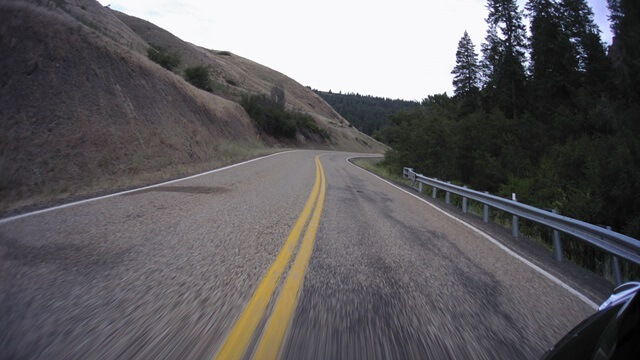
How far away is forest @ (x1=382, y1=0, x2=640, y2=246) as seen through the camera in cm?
1350

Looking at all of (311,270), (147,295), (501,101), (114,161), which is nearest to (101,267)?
(147,295)

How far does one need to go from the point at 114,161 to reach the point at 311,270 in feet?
42.4

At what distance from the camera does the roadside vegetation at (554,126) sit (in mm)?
13156

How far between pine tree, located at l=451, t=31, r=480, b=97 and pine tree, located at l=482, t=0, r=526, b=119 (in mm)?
7990

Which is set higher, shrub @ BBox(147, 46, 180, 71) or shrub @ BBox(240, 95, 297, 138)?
shrub @ BBox(147, 46, 180, 71)

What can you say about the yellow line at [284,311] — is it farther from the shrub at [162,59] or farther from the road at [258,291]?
the shrub at [162,59]

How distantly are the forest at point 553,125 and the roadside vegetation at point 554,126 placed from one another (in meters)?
0.06

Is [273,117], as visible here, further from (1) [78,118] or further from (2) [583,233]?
(2) [583,233]

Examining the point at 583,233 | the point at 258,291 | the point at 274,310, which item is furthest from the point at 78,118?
the point at 583,233

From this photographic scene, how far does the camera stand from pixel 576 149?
17250 mm

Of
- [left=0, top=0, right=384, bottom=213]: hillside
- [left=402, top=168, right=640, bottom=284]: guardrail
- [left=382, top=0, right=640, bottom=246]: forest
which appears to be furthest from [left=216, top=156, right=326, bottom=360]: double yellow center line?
[left=382, top=0, right=640, bottom=246]: forest

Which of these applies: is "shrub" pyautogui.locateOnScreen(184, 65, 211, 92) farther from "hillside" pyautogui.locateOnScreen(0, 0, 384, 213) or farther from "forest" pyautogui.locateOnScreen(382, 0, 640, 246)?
"forest" pyautogui.locateOnScreen(382, 0, 640, 246)

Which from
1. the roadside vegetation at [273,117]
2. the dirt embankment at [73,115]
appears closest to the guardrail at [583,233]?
the dirt embankment at [73,115]

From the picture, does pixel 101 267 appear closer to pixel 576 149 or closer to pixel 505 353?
pixel 505 353
